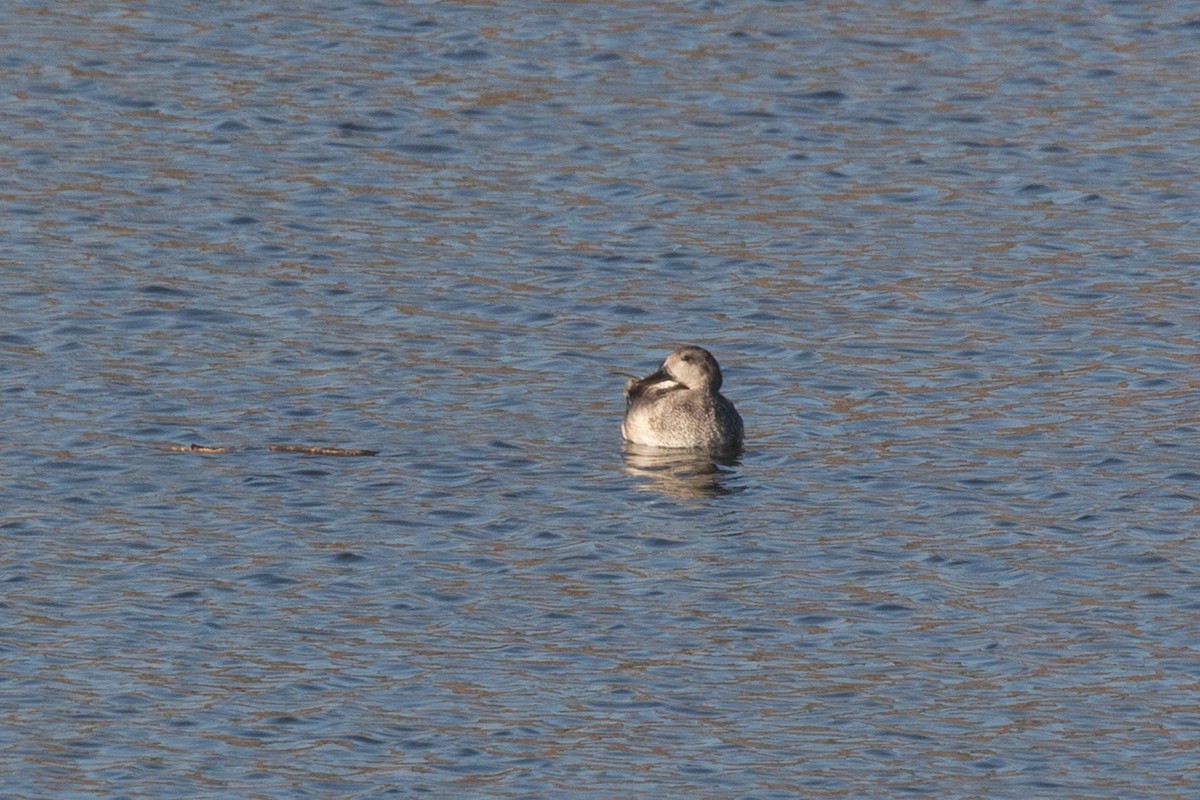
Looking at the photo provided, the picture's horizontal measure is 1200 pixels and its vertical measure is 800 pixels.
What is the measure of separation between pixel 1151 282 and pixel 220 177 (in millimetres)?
8794

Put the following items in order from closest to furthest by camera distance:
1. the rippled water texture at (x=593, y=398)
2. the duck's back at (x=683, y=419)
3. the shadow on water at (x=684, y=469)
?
the rippled water texture at (x=593, y=398)
the shadow on water at (x=684, y=469)
the duck's back at (x=683, y=419)

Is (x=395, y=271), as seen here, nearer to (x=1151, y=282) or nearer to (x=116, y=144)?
(x=116, y=144)

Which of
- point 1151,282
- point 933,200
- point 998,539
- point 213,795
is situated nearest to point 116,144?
point 933,200

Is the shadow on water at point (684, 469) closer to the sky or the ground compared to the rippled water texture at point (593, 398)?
closer to the ground

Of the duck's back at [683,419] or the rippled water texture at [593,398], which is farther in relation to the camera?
the duck's back at [683,419]

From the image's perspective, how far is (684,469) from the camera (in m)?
18.0

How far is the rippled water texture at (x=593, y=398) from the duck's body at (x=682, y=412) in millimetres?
192

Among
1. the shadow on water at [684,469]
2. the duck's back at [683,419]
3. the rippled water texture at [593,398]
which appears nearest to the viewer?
the rippled water texture at [593,398]

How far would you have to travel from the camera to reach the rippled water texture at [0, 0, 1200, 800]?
12.9 meters

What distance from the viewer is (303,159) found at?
24.7 metres

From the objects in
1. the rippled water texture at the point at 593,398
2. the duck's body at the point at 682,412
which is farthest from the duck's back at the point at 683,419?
the rippled water texture at the point at 593,398

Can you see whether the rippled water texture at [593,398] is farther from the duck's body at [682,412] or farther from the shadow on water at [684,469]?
the duck's body at [682,412]

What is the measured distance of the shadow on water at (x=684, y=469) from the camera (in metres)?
17.4

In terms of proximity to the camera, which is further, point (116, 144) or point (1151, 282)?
point (116, 144)
